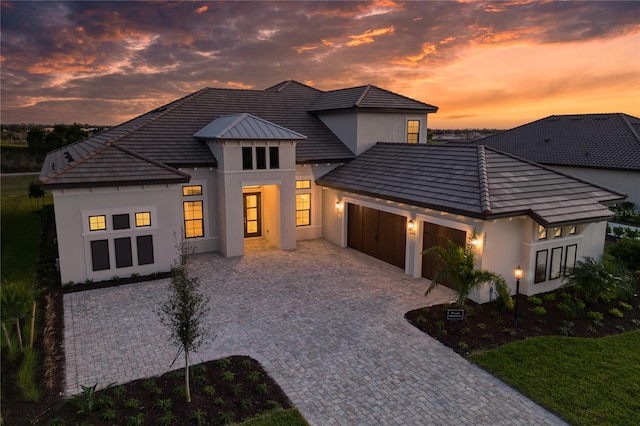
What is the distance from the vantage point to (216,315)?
11570 millimetres

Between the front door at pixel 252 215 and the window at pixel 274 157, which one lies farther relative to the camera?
the front door at pixel 252 215

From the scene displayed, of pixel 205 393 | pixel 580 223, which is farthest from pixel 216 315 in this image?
pixel 580 223

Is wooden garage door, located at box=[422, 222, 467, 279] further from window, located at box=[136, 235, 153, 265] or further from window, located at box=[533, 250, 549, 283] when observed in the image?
window, located at box=[136, 235, 153, 265]

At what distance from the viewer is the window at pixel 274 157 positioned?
17398 millimetres

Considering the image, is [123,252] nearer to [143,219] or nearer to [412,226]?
[143,219]

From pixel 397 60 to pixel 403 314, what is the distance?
51.7 feet

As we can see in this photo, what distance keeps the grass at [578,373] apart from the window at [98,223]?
39.8 ft

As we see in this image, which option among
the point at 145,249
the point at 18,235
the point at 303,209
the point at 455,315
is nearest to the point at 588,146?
the point at 303,209

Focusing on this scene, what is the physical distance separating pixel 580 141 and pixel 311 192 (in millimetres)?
21398

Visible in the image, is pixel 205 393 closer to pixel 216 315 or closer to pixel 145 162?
pixel 216 315

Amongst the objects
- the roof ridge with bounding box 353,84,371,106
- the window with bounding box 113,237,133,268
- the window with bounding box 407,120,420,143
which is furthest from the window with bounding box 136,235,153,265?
the window with bounding box 407,120,420,143

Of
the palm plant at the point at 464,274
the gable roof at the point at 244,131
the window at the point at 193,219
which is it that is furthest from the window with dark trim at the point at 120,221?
the palm plant at the point at 464,274

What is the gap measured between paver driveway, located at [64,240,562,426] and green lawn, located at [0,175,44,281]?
14.1 feet

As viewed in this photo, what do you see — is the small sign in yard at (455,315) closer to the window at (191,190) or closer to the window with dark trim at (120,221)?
the window with dark trim at (120,221)
